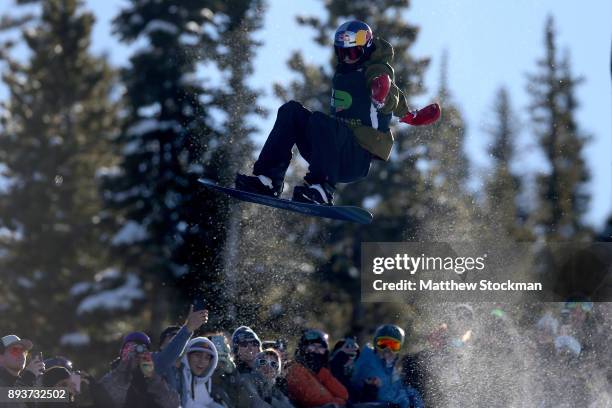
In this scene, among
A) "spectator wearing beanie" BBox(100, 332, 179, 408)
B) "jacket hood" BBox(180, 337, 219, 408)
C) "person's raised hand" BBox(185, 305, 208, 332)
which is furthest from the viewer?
"jacket hood" BBox(180, 337, 219, 408)

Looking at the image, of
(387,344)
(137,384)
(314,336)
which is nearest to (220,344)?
(137,384)

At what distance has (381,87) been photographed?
8.55 meters

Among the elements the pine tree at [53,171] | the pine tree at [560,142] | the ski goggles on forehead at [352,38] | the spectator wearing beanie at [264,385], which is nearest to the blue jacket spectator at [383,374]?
the spectator wearing beanie at [264,385]

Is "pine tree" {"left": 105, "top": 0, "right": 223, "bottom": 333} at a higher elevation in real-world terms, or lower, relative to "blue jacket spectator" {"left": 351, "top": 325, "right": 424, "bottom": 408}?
higher

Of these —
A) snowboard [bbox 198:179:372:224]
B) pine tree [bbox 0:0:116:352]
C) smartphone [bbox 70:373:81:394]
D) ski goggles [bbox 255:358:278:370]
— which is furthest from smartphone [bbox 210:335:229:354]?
pine tree [bbox 0:0:116:352]

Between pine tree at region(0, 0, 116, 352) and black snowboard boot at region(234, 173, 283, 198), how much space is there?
16.9 metres

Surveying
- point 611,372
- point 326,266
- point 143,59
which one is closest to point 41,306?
point 143,59

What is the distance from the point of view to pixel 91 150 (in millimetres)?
30609

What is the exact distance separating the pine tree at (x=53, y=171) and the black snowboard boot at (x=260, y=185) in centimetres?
1693

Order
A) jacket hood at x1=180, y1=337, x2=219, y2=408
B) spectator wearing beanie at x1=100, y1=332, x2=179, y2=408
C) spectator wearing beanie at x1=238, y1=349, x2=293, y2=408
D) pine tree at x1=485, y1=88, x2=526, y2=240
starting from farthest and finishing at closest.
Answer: pine tree at x1=485, y1=88, x2=526, y2=240
spectator wearing beanie at x1=238, y1=349, x2=293, y2=408
jacket hood at x1=180, y1=337, x2=219, y2=408
spectator wearing beanie at x1=100, y1=332, x2=179, y2=408

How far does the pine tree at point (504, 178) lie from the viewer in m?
22.3

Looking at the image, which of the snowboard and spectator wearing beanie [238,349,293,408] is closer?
spectator wearing beanie [238,349,293,408]

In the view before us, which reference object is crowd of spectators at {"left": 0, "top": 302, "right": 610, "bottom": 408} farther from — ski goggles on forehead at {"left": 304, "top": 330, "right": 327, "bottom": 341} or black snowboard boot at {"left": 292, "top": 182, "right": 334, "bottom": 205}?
black snowboard boot at {"left": 292, "top": 182, "right": 334, "bottom": 205}

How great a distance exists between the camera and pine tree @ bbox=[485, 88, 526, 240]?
22344mm
